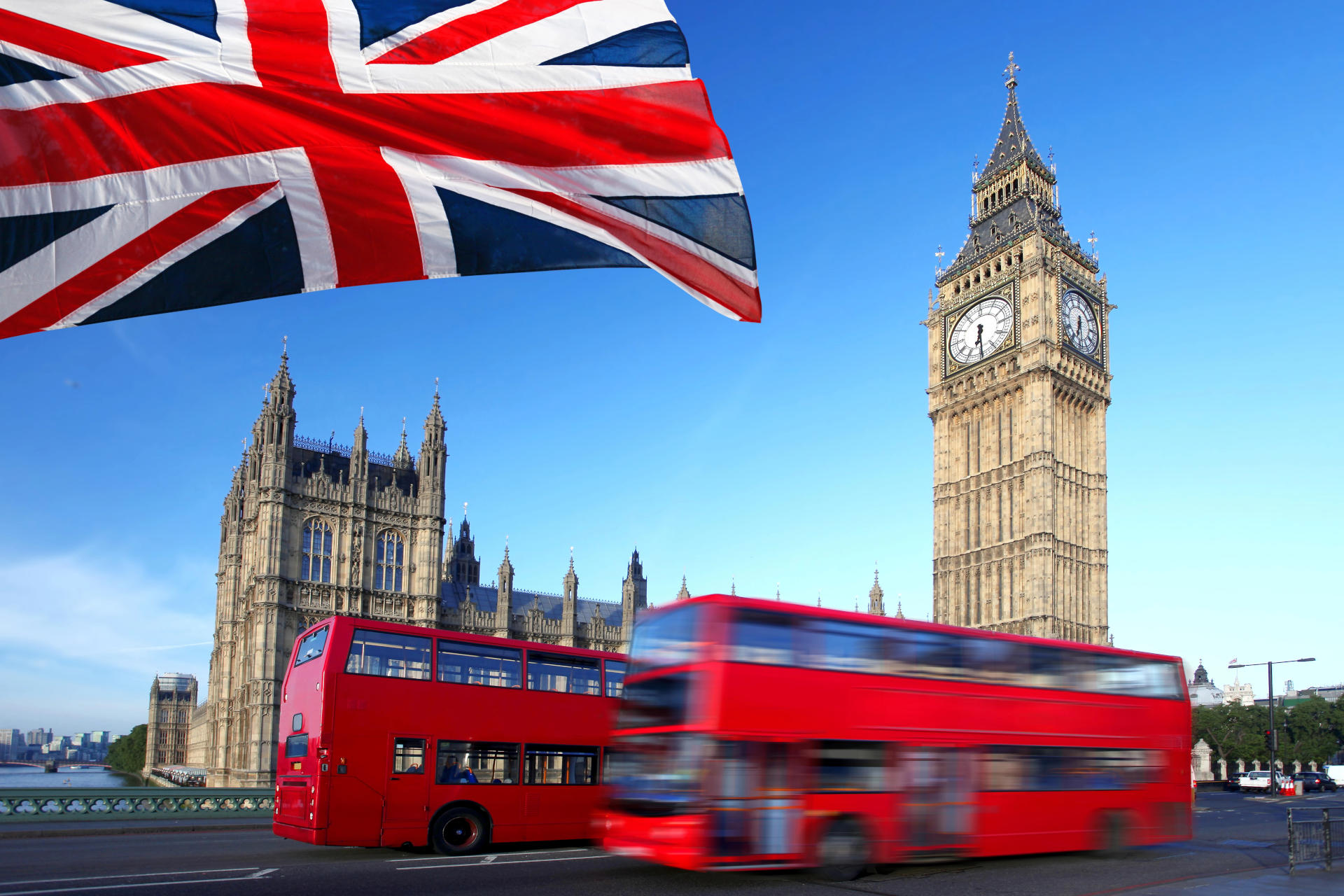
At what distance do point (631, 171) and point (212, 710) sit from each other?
65.4 metres

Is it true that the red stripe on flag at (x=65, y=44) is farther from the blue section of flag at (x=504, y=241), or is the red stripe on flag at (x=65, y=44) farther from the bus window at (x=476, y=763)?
the bus window at (x=476, y=763)

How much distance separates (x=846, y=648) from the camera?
14.3 meters

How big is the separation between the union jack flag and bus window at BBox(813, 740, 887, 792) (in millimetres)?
8848

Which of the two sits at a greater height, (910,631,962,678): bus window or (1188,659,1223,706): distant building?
(910,631,962,678): bus window

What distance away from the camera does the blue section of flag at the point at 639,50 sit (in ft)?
22.3

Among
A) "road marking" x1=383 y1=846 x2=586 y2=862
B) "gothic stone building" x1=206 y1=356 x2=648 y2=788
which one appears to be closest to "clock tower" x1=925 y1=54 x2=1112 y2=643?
"gothic stone building" x1=206 y1=356 x2=648 y2=788

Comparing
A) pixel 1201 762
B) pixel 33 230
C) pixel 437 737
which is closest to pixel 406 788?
pixel 437 737

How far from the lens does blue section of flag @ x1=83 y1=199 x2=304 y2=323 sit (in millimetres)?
5621

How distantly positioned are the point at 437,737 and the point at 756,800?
6.29m

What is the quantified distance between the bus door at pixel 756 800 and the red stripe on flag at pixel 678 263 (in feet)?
25.1

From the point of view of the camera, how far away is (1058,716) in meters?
16.8

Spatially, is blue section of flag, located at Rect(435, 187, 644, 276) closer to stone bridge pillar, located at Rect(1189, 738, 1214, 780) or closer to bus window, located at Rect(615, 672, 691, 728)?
bus window, located at Rect(615, 672, 691, 728)

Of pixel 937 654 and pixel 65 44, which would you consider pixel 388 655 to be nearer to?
pixel 937 654

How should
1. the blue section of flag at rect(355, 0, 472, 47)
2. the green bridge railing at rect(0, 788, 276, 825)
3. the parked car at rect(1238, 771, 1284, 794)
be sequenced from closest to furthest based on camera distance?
1. the blue section of flag at rect(355, 0, 472, 47)
2. the green bridge railing at rect(0, 788, 276, 825)
3. the parked car at rect(1238, 771, 1284, 794)
